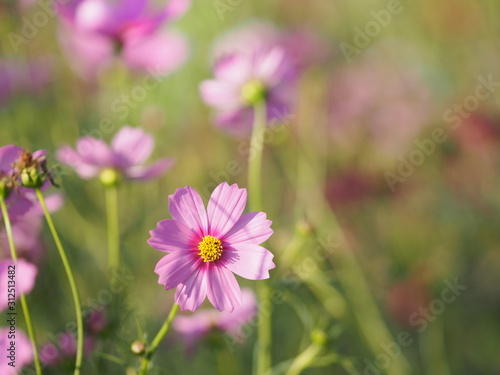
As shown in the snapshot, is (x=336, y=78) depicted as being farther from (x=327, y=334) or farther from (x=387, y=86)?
(x=327, y=334)

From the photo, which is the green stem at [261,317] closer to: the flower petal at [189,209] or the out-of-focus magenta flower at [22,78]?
the flower petal at [189,209]

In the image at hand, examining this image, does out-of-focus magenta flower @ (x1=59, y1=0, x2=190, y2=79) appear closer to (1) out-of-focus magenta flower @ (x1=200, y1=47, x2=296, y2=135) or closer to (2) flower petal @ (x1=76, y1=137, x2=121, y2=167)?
(1) out-of-focus magenta flower @ (x1=200, y1=47, x2=296, y2=135)

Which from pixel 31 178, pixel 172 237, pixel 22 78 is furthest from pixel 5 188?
pixel 22 78

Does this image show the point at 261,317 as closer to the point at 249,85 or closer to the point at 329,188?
the point at 249,85

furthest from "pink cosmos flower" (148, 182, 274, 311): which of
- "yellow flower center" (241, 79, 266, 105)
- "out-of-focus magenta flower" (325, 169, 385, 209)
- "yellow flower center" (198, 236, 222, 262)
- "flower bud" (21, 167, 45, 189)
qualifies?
"out-of-focus magenta flower" (325, 169, 385, 209)

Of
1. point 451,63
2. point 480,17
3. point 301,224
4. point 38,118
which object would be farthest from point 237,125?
point 480,17
